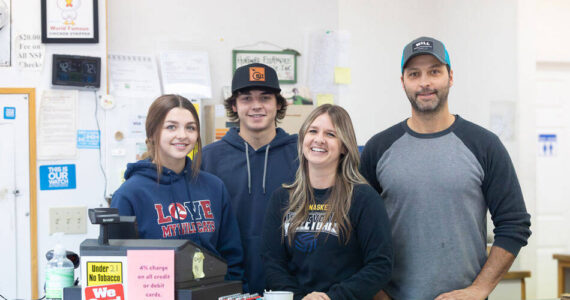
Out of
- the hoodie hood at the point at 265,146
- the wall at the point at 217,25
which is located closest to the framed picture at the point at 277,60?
the wall at the point at 217,25

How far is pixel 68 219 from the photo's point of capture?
348 centimetres

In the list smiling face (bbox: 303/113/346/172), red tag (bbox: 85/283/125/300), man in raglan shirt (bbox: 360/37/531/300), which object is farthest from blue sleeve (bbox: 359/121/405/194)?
red tag (bbox: 85/283/125/300)

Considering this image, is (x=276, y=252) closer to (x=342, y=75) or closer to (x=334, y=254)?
(x=334, y=254)

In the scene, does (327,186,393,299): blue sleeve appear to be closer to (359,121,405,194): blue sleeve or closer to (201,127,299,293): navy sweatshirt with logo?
(359,121,405,194): blue sleeve

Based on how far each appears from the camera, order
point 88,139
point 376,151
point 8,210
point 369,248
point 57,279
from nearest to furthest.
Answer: point 57,279, point 369,248, point 376,151, point 8,210, point 88,139

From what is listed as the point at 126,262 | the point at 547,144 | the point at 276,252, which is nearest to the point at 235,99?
the point at 276,252

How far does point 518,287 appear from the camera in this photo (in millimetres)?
3777

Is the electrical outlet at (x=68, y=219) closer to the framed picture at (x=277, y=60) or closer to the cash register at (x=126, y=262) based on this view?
the framed picture at (x=277, y=60)

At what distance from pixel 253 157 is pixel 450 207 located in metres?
0.81

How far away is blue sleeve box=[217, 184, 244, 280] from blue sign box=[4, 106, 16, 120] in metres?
1.88

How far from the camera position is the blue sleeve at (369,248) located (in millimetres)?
1834

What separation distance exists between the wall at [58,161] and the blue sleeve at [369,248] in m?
2.14

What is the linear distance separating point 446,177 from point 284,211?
0.55 meters

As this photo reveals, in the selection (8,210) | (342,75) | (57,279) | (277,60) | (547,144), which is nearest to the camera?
(57,279)
